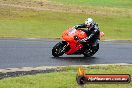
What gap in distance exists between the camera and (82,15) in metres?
41.4

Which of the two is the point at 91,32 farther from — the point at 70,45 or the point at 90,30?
the point at 70,45

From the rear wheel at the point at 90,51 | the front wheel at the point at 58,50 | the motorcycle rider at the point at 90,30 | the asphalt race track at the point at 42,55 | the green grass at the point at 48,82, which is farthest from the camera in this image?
the rear wheel at the point at 90,51

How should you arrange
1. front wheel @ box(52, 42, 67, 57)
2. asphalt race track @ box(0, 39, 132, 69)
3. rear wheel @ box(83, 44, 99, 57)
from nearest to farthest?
asphalt race track @ box(0, 39, 132, 69) < front wheel @ box(52, 42, 67, 57) < rear wheel @ box(83, 44, 99, 57)

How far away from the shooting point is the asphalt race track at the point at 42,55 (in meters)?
17.5

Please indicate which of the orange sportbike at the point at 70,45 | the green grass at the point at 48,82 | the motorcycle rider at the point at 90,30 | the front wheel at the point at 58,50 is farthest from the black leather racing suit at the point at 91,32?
the green grass at the point at 48,82

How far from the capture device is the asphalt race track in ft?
57.5

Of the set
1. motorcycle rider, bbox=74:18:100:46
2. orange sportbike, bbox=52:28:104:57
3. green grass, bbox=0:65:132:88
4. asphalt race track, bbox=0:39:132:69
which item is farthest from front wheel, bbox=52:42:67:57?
green grass, bbox=0:65:132:88

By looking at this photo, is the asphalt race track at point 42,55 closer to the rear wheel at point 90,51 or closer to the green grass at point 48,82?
the rear wheel at point 90,51

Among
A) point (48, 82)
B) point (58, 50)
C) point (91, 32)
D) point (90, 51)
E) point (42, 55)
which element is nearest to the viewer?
point (48, 82)

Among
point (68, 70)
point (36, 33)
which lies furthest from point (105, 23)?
point (68, 70)

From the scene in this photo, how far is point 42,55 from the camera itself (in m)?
19.3

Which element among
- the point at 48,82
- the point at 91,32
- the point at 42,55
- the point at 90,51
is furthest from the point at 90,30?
the point at 48,82

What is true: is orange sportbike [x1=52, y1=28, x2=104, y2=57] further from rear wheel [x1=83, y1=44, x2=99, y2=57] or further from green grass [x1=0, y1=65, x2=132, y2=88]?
green grass [x1=0, y1=65, x2=132, y2=88]

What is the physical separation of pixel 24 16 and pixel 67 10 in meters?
6.38
